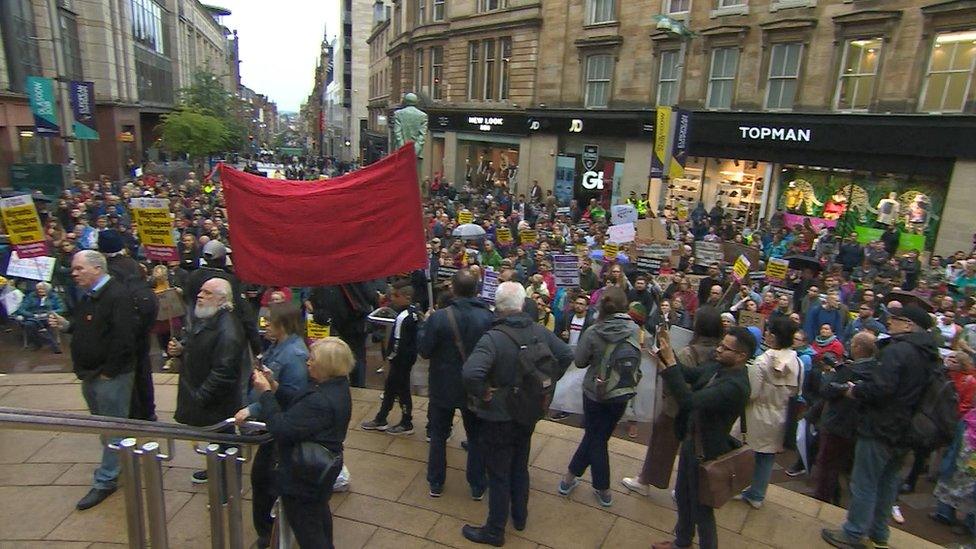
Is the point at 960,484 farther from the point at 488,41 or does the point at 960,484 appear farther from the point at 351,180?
the point at 488,41

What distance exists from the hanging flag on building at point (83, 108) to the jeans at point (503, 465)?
1897cm

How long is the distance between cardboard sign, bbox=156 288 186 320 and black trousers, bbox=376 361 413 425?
3472 millimetres

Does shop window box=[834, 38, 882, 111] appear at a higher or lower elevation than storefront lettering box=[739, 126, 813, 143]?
higher

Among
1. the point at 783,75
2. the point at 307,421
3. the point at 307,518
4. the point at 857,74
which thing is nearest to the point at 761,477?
the point at 307,518

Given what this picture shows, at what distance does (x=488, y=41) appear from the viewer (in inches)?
1144

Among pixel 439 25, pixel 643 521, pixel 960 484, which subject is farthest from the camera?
pixel 439 25

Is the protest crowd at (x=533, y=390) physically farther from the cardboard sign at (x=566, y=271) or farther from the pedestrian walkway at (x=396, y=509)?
the cardboard sign at (x=566, y=271)

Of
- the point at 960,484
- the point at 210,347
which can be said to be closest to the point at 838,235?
the point at 960,484

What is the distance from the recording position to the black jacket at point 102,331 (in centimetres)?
444

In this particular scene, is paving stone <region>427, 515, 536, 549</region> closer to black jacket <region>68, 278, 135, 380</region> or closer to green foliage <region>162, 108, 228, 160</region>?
black jacket <region>68, 278, 135, 380</region>

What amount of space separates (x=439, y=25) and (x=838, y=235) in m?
23.2

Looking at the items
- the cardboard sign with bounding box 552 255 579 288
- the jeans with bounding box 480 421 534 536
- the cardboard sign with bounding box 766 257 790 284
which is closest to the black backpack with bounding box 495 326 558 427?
the jeans with bounding box 480 421 534 536

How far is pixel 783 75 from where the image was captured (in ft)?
60.9

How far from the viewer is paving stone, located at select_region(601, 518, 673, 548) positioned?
4.46 metres
